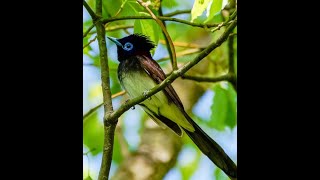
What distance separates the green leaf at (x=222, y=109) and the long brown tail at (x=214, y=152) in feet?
0.79

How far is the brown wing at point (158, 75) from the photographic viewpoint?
1780 millimetres

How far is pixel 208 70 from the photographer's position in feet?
7.73

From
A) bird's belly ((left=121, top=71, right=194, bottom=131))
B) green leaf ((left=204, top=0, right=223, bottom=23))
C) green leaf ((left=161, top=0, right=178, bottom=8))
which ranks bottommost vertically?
bird's belly ((left=121, top=71, right=194, bottom=131))

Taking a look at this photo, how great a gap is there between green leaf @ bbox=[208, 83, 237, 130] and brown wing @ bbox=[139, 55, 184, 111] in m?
0.25

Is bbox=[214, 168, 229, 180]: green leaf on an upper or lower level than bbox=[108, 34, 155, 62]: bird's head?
lower

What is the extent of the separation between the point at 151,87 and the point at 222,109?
1.10 ft

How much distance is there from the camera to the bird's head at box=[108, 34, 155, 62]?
5.95ft

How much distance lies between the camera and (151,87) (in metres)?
1.82

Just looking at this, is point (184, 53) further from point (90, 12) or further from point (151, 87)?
point (90, 12)

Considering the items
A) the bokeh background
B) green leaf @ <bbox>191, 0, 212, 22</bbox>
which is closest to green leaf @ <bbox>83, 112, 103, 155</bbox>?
the bokeh background

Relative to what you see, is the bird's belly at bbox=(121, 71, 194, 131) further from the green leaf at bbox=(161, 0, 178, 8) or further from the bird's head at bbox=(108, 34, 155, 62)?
the green leaf at bbox=(161, 0, 178, 8)
